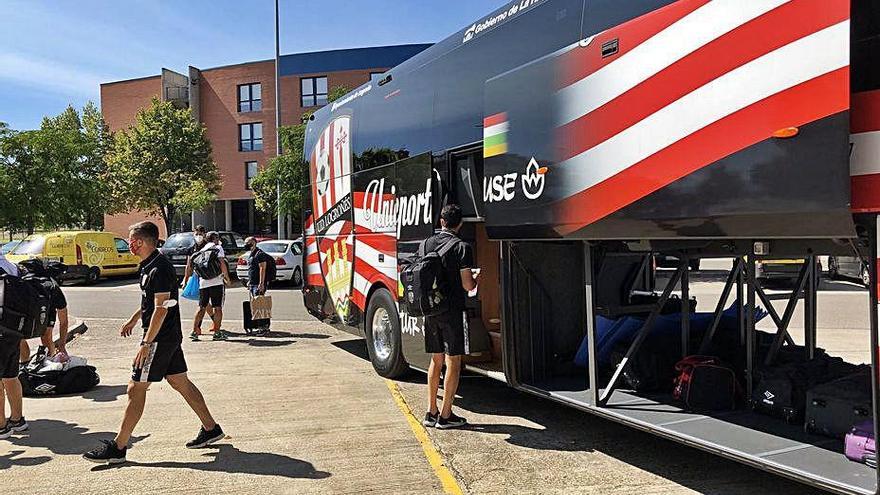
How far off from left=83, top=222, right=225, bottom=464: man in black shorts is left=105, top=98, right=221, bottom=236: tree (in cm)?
3430

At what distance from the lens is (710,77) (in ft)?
12.3

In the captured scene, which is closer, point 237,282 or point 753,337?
point 753,337

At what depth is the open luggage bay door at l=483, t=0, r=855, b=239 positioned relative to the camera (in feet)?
10.5

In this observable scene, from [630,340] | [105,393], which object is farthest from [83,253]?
[630,340]

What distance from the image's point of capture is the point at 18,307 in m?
5.70

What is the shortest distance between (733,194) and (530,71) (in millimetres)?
2036

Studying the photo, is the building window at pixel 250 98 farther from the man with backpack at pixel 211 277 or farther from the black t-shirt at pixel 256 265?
the man with backpack at pixel 211 277

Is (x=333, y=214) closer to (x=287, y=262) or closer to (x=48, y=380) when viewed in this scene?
(x=48, y=380)

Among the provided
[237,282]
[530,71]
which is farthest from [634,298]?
[237,282]

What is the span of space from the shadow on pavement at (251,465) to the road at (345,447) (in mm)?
15

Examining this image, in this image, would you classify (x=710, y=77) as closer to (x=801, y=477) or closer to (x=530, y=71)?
(x=530, y=71)

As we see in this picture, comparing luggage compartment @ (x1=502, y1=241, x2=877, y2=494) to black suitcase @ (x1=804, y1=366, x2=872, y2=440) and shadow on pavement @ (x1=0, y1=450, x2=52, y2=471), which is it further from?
shadow on pavement @ (x1=0, y1=450, x2=52, y2=471)

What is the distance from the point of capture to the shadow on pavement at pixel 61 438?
5.53 meters

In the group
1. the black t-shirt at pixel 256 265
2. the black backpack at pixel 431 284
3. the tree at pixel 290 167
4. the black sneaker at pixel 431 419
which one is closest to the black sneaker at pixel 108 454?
the black sneaker at pixel 431 419
